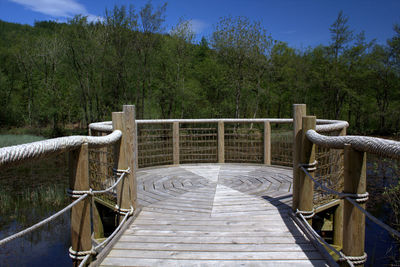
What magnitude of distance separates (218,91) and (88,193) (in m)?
27.3

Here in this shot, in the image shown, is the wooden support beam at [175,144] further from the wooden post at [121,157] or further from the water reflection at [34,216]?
the wooden post at [121,157]

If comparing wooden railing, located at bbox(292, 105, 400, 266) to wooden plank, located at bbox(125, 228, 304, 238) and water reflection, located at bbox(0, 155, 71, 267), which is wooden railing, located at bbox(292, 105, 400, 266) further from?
water reflection, located at bbox(0, 155, 71, 267)

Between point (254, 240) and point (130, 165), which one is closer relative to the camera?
point (254, 240)

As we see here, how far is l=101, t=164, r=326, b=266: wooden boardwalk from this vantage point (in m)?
2.52

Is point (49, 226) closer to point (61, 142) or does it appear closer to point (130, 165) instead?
point (130, 165)

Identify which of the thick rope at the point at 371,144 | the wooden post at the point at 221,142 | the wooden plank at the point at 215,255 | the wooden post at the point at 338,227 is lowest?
the wooden post at the point at 338,227

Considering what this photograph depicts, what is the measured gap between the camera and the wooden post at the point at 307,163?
3254mm

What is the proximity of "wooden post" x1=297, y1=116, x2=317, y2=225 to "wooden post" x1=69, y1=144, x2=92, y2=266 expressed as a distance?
82.4 inches

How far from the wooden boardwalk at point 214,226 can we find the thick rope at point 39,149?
964mm

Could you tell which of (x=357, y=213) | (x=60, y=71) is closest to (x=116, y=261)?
(x=357, y=213)

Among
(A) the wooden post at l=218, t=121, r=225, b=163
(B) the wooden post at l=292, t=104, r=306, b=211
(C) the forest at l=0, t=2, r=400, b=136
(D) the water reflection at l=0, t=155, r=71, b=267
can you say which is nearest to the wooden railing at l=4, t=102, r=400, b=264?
(B) the wooden post at l=292, t=104, r=306, b=211

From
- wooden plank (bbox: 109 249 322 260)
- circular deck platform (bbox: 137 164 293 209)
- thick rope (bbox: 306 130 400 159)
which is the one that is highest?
thick rope (bbox: 306 130 400 159)

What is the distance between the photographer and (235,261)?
247cm

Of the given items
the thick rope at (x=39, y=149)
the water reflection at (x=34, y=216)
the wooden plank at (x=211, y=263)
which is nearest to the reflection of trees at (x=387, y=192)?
the wooden plank at (x=211, y=263)
